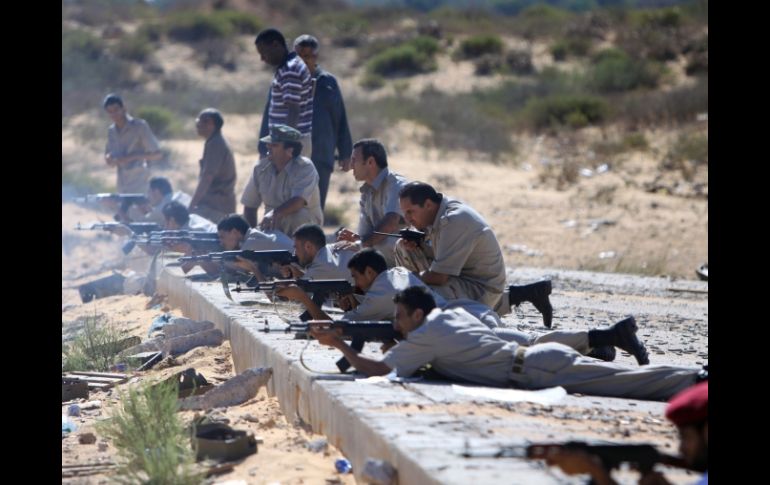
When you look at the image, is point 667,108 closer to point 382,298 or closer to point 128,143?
point 128,143

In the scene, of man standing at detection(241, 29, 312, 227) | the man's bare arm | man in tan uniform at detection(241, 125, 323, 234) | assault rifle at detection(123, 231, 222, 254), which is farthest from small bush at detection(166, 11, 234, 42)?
the man's bare arm

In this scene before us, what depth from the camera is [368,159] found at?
9.16 m

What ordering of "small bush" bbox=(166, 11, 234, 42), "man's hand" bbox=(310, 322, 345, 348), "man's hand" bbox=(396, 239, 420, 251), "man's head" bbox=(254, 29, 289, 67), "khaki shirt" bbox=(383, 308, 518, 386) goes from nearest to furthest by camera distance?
"khaki shirt" bbox=(383, 308, 518, 386)
"man's hand" bbox=(310, 322, 345, 348)
"man's hand" bbox=(396, 239, 420, 251)
"man's head" bbox=(254, 29, 289, 67)
"small bush" bbox=(166, 11, 234, 42)

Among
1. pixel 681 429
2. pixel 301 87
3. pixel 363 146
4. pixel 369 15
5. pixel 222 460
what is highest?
pixel 369 15

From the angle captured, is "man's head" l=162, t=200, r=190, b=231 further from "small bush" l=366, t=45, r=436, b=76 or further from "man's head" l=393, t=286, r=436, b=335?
"small bush" l=366, t=45, r=436, b=76

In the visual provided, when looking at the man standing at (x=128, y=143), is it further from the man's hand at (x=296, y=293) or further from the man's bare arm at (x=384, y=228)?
the man's hand at (x=296, y=293)

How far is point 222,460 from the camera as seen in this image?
5.63 meters

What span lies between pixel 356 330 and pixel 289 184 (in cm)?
432

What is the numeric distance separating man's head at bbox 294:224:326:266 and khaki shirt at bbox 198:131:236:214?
407 cm

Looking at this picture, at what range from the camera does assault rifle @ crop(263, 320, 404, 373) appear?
635 centimetres

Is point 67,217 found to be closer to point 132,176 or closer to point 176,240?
point 132,176

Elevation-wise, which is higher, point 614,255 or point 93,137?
point 93,137

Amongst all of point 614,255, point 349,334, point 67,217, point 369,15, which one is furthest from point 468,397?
point 369,15
